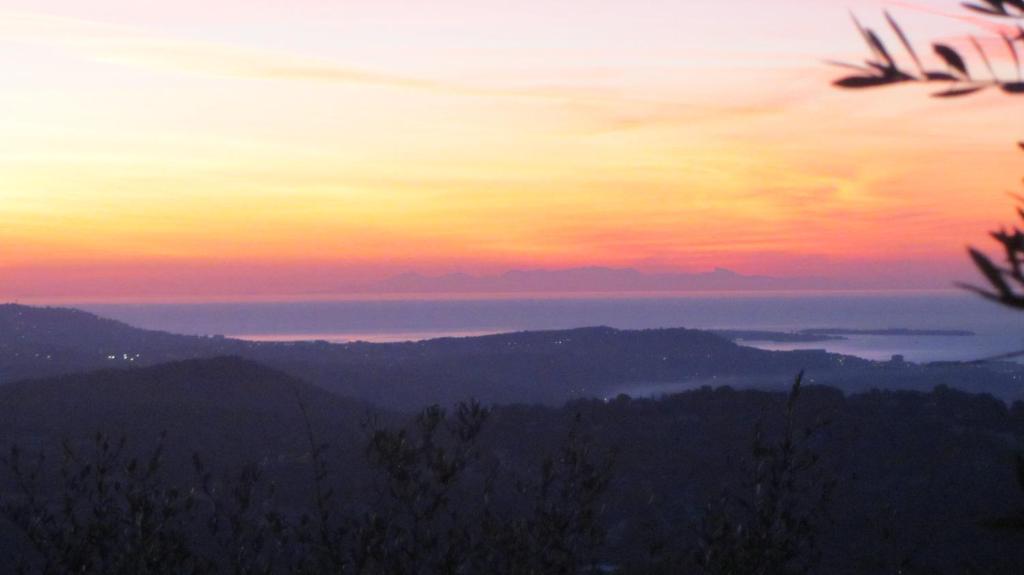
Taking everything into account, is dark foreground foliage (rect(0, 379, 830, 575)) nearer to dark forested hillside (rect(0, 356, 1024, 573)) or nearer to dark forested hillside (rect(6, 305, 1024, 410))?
dark forested hillside (rect(0, 356, 1024, 573))

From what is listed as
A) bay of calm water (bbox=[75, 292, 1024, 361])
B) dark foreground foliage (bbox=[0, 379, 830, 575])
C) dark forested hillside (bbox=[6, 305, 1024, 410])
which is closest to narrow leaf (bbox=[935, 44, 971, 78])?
dark foreground foliage (bbox=[0, 379, 830, 575])

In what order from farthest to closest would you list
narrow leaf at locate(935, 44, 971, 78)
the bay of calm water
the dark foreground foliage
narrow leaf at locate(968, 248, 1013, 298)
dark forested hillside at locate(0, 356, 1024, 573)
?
1. the bay of calm water
2. dark forested hillside at locate(0, 356, 1024, 573)
3. the dark foreground foliage
4. narrow leaf at locate(935, 44, 971, 78)
5. narrow leaf at locate(968, 248, 1013, 298)

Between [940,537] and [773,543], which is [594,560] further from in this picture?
[940,537]

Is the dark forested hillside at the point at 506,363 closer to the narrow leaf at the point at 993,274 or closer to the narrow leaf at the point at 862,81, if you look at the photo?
the narrow leaf at the point at 862,81

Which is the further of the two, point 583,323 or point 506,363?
point 583,323

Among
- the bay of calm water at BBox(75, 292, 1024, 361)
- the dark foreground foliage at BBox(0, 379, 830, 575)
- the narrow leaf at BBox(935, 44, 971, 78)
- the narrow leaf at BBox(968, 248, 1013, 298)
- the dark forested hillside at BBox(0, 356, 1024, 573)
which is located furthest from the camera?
the bay of calm water at BBox(75, 292, 1024, 361)

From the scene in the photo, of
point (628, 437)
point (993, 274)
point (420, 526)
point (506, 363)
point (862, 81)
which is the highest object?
point (862, 81)

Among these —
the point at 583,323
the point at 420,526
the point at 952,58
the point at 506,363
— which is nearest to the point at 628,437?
the point at 420,526

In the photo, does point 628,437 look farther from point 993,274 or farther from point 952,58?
point 993,274
